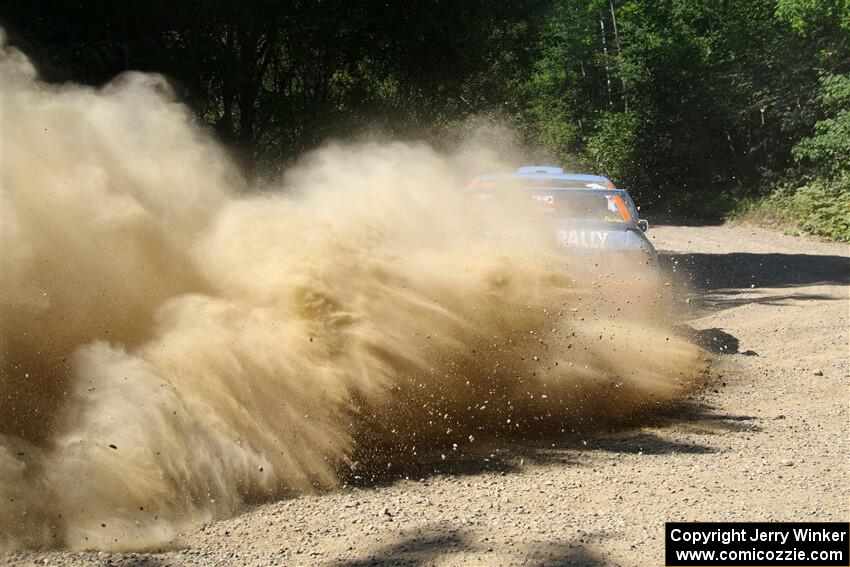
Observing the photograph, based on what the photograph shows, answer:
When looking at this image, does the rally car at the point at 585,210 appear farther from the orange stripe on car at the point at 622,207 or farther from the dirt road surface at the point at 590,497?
the dirt road surface at the point at 590,497

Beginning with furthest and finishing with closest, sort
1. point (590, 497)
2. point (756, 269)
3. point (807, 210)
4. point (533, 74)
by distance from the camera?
point (533, 74), point (807, 210), point (756, 269), point (590, 497)

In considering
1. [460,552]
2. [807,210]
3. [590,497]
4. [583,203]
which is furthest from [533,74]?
[460,552]

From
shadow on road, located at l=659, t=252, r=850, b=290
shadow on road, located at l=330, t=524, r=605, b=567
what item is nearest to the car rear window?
shadow on road, located at l=330, t=524, r=605, b=567

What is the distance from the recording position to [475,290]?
6703 mm

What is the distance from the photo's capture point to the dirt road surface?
436 cm

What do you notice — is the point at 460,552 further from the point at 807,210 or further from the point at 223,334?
the point at 807,210

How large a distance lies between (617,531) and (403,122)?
13.9 m

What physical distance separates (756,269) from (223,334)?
580 inches

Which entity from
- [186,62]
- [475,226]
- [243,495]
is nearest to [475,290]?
[475,226]

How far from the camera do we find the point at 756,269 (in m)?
18.1

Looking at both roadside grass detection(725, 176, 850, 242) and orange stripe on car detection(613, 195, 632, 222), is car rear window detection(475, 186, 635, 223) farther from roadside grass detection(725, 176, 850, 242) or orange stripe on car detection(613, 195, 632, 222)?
roadside grass detection(725, 176, 850, 242)

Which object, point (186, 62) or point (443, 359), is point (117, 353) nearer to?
point (443, 359)

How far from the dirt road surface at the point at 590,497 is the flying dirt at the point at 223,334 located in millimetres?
273

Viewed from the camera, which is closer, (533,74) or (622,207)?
(622,207)
